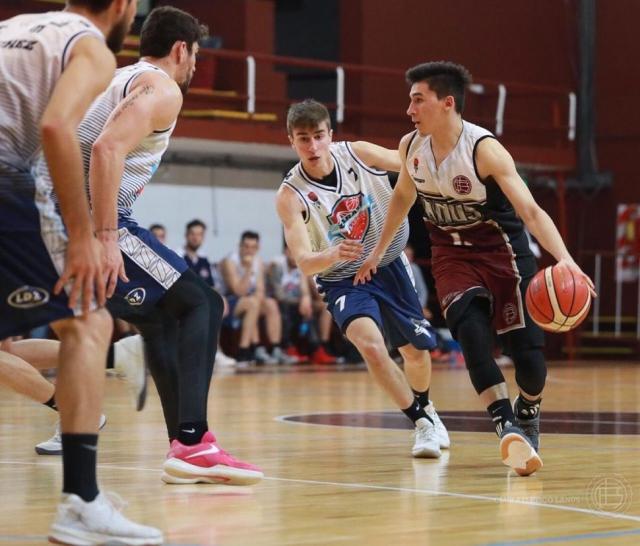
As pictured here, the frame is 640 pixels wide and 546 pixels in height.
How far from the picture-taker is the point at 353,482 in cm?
507

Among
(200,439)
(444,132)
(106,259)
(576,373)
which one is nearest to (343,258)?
(444,132)

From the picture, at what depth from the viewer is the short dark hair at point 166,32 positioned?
515 cm

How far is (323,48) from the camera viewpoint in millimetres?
20625

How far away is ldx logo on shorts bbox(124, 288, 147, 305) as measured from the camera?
4.99 meters

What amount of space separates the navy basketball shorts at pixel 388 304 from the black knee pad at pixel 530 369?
0.82 m

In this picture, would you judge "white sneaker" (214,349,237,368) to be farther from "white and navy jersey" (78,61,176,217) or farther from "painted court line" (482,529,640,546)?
"painted court line" (482,529,640,546)

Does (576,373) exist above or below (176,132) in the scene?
below

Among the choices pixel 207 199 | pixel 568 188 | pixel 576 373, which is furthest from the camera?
pixel 568 188

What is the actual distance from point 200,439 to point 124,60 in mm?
10960

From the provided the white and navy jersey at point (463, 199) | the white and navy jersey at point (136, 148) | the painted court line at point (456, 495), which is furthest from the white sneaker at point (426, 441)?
the white and navy jersey at point (136, 148)

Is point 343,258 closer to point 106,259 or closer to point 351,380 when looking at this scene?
point 106,259

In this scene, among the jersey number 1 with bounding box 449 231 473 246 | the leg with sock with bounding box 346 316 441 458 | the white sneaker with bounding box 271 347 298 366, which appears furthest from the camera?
the white sneaker with bounding box 271 347 298 366

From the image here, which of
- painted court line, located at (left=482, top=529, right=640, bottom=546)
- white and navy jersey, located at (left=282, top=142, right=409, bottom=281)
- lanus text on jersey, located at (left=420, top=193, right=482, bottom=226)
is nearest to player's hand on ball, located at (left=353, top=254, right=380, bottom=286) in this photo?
white and navy jersey, located at (left=282, top=142, right=409, bottom=281)

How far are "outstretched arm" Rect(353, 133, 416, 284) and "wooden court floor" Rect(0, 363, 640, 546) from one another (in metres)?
0.90
